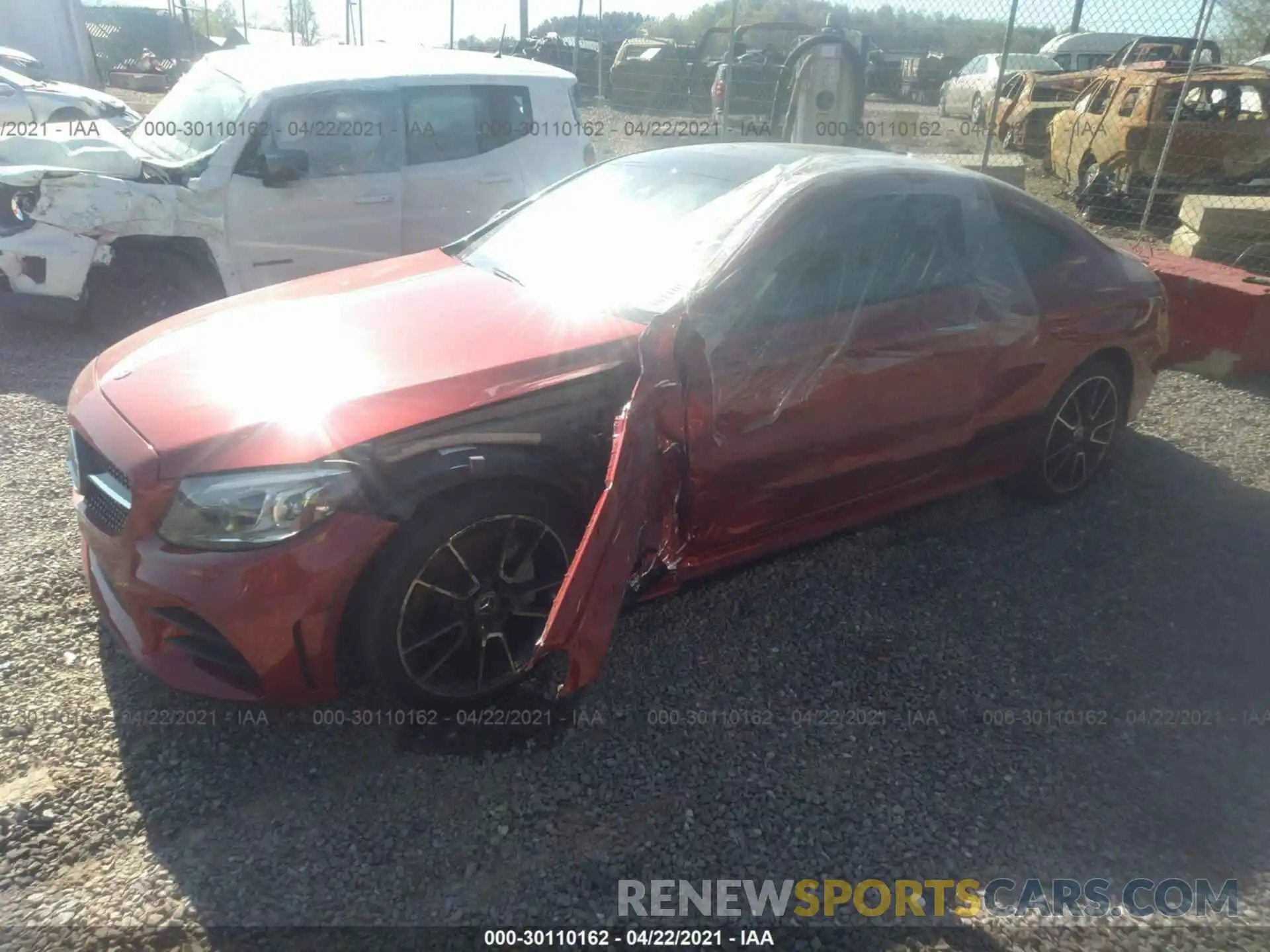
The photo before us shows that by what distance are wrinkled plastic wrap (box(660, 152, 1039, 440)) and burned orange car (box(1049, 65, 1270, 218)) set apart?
7627 mm

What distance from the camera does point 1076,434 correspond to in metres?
4.25

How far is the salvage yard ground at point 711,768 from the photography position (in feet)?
7.58

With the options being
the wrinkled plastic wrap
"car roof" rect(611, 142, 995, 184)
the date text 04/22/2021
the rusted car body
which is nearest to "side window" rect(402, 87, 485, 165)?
"car roof" rect(611, 142, 995, 184)

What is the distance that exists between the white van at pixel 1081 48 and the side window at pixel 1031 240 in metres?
18.7

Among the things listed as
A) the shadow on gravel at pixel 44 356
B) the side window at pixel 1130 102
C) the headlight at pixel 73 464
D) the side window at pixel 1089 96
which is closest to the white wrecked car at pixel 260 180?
the shadow on gravel at pixel 44 356

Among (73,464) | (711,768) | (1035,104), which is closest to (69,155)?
(73,464)

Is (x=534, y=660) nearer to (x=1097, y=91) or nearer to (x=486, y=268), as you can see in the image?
(x=486, y=268)

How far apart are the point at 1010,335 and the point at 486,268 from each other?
2.12 m

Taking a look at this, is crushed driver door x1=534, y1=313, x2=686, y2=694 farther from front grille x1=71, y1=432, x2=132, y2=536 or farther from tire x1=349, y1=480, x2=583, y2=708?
front grille x1=71, y1=432, x2=132, y2=536

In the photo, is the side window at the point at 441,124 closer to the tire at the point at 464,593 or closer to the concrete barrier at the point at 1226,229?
the tire at the point at 464,593

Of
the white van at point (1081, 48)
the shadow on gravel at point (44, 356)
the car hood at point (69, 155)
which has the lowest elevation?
the shadow on gravel at point (44, 356)

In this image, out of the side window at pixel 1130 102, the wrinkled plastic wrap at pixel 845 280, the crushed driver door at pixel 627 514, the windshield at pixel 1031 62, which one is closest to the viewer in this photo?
the crushed driver door at pixel 627 514

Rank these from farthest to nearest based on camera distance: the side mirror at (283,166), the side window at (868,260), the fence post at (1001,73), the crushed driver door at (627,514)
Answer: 1. the fence post at (1001,73)
2. the side mirror at (283,166)
3. the side window at (868,260)
4. the crushed driver door at (627,514)

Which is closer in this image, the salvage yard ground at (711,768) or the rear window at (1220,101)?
the salvage yard ground at (711,768)
